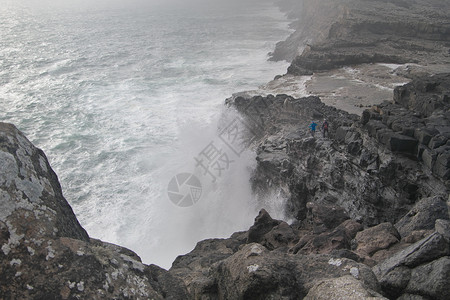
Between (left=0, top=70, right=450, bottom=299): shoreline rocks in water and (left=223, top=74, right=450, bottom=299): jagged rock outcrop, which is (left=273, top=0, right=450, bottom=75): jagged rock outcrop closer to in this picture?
(left=223, top=74, right=450, bottom=299): jagged rock outcrop

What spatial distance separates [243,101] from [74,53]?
4365 cm

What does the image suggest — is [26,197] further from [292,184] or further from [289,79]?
[289,79]

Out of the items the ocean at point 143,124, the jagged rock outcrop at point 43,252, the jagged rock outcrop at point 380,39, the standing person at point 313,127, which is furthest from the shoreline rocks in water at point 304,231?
the jagged rock outcrop at point 380,39

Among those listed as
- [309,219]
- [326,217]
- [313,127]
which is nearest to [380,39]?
[313,127]

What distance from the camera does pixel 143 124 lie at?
3191 centimetres

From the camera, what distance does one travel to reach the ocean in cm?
2064

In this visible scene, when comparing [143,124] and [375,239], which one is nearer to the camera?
[375,239]

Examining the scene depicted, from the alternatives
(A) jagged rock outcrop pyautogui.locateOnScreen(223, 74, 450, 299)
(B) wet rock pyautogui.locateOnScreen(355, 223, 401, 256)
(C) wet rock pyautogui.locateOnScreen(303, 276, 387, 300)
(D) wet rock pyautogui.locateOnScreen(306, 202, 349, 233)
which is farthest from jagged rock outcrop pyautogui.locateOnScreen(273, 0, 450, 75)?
(C) wet rock pyautogui.locateOnScreen(303, 276, 387, 300)

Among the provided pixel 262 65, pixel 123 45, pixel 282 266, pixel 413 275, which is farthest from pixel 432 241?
pixel 123 45

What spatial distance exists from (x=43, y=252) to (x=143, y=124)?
2827cm

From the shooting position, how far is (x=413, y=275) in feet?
18.9

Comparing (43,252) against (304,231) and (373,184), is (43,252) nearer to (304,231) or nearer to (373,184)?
(304,231)

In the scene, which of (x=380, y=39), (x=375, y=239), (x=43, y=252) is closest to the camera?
(x=43, y=252)

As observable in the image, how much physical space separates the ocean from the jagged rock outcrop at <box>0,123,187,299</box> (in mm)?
13453
